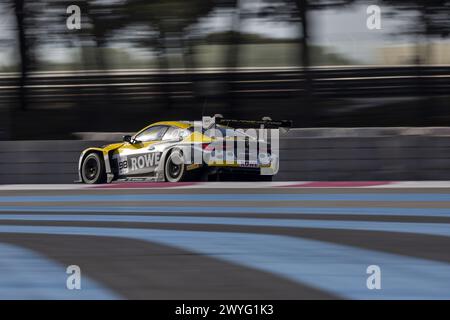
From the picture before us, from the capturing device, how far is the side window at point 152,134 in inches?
570

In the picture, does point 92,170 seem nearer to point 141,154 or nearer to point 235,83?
point 141,154

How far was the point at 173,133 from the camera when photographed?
14188 mm

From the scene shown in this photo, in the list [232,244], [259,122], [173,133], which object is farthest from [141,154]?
[232,244]

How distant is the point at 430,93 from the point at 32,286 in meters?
10.2

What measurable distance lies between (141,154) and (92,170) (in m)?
0.96

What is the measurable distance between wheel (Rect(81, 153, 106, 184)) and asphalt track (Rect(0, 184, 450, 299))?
2.87 metres

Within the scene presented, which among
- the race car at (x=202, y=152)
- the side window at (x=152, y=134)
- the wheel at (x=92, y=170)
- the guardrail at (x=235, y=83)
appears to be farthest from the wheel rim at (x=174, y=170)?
the guardrail at (x=235, y=83)

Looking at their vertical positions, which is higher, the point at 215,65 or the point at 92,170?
the point at 215,65

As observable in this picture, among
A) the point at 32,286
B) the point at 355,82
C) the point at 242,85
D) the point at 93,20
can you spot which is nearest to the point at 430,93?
the point at 355,82

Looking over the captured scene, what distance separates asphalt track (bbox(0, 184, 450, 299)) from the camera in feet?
19.2

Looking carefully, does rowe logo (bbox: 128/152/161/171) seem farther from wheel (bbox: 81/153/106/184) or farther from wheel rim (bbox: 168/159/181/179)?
wheel (bbox: 81/153/106/184)

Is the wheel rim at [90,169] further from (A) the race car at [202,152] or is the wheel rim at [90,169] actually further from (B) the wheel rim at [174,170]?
(B) the wheel rim at [174,170]


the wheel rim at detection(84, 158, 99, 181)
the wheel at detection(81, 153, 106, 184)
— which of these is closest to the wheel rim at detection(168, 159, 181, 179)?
the wheel at detection(81, 153, 106, 184)
